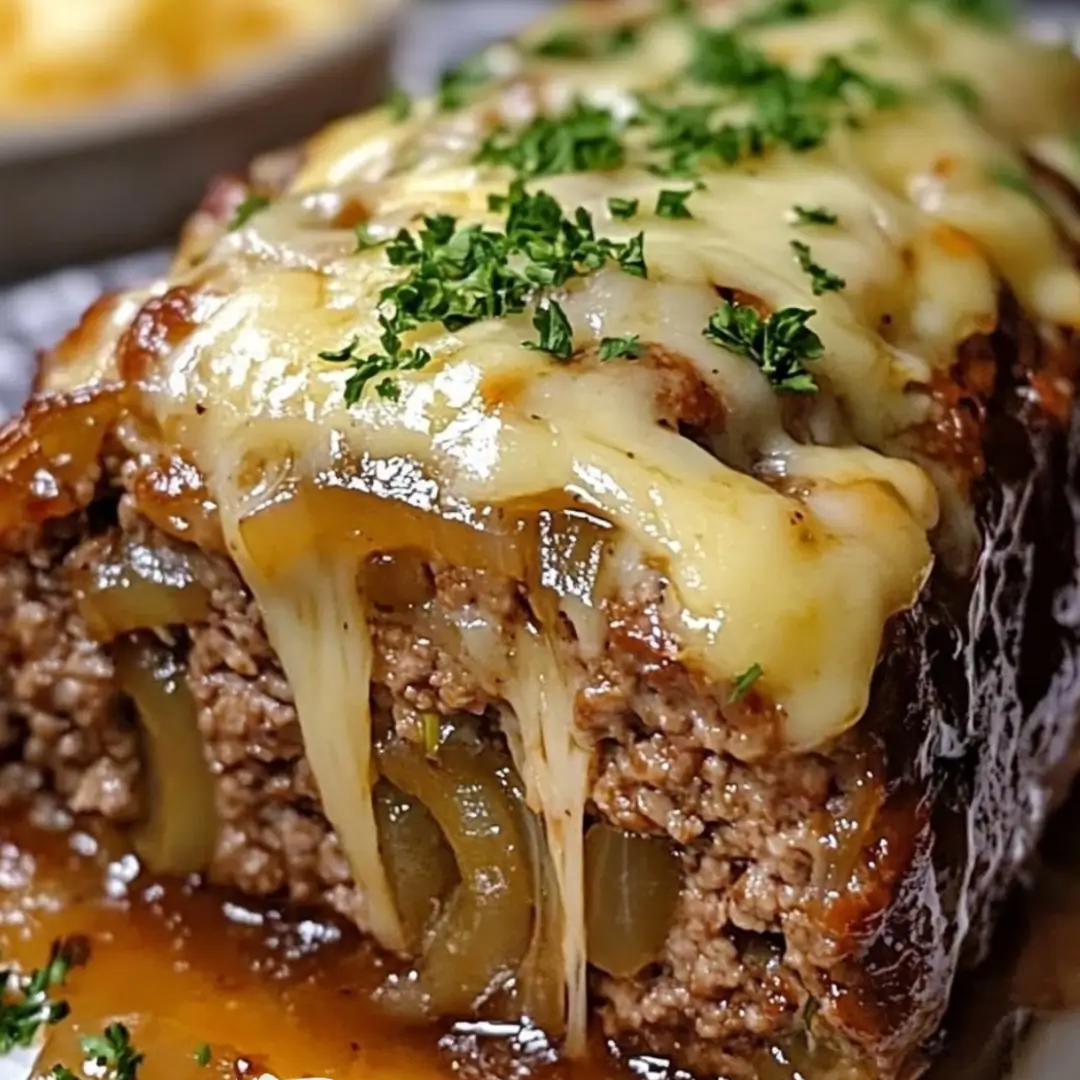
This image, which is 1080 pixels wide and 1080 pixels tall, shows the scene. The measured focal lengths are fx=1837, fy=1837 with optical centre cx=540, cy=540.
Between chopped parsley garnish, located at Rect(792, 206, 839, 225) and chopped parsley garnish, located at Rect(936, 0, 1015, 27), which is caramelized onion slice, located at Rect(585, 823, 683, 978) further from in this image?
chopped parsley garnish, located at Rect(936, 0, 1015, 27)

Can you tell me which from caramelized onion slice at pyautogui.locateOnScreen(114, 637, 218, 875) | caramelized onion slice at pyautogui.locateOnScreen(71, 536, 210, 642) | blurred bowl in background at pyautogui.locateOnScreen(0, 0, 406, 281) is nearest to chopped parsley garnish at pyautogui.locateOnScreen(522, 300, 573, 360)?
caramelized onion slice at pyautogui.locateOnScreen(71, 536, 210, 642)

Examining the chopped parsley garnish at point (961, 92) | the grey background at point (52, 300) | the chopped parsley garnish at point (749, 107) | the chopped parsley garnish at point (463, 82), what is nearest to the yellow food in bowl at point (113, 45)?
the grey background at point (52, 300)

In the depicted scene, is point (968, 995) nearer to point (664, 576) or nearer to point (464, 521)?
point (664, 576)

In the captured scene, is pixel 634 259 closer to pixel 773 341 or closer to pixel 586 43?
pixel 773 341

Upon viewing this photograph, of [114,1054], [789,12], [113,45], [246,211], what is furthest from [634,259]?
[113,45]

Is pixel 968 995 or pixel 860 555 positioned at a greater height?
pixel 860 555

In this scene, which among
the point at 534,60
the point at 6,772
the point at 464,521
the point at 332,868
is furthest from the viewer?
the point at 534,60

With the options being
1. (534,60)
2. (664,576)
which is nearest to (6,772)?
(664,576)
